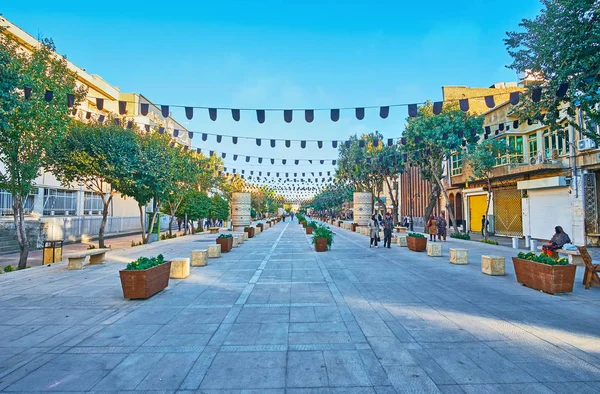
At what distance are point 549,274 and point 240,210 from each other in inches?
968

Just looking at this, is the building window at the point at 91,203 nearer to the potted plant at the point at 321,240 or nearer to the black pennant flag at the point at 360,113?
the potted plant at the point at 321,240

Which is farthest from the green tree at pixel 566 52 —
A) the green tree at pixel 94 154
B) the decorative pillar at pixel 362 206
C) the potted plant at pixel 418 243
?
the decorative pillar at pixel 362 206

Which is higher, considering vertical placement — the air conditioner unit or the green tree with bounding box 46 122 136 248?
the air conditioner unit

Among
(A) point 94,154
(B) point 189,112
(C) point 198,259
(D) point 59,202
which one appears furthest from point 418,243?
(D) point 59,202

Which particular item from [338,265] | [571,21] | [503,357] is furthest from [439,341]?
[571,21]

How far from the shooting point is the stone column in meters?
29.8

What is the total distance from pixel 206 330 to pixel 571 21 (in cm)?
1037

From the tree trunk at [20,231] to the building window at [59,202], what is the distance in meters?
13.6

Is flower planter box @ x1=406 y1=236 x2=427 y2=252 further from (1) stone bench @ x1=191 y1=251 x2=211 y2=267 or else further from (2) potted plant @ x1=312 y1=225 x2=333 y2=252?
(1) stone bench @ x1=191 y1=251 x2=211 y2=267

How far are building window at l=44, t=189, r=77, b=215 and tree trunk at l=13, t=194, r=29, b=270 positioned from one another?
13638 millimetres

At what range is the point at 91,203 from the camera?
30625 millimetres

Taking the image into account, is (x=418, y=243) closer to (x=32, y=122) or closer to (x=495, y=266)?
(x=495, y=266)

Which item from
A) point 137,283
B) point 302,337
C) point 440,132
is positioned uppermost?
point 440,132

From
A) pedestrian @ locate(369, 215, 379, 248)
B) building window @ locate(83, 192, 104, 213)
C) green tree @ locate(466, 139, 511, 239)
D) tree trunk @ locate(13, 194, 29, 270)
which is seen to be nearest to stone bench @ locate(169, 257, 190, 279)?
tree trunk @ locate(13, 194, 29, 270)
